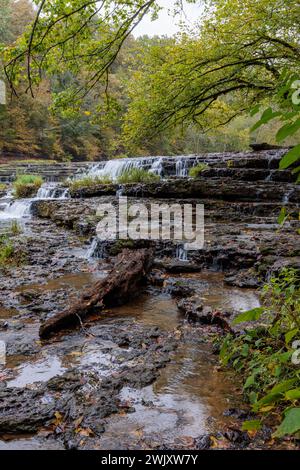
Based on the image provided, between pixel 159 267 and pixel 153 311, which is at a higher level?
pixel 159 267

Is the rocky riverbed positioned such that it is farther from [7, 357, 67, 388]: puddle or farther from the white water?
the white water

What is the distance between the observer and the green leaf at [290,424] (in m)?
0.99

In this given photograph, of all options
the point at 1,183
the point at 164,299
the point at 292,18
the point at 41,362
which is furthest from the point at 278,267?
the point at 1,183

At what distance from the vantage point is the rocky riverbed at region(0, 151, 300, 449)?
221 centimetres

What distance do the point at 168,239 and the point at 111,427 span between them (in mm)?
4802

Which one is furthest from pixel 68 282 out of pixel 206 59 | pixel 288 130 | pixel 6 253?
pixel 288 130

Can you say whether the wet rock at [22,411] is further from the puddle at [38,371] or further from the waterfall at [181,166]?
the waterfall at [181,166]

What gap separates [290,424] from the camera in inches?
40.0

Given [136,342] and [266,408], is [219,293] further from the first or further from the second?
[266,408]

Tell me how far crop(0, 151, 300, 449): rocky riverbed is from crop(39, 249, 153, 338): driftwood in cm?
14

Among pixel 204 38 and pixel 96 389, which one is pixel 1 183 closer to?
pixel 204 38

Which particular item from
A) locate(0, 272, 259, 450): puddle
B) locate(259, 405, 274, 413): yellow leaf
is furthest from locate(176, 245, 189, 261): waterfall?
locate(259, 405, 274, 413): yellow leaf

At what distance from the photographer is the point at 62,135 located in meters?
30.6

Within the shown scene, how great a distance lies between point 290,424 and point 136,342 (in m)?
2.62
